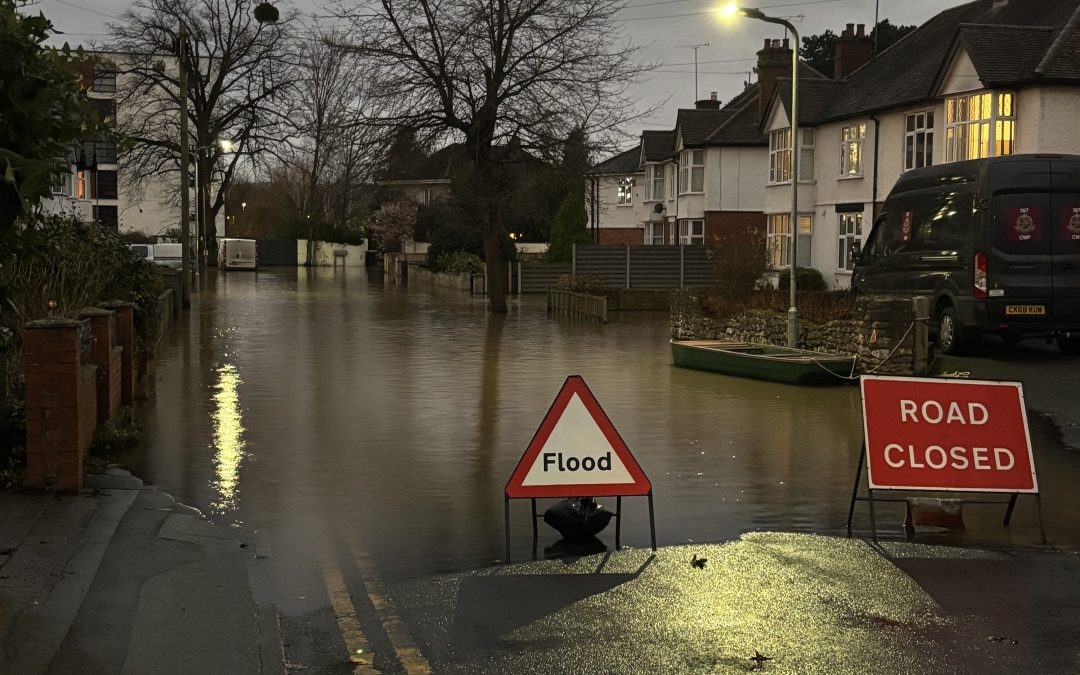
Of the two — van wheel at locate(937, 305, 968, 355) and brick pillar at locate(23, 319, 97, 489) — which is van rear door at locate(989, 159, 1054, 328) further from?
brick pillar at locate(23, 319, 97, 489)

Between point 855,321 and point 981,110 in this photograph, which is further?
point 981,110

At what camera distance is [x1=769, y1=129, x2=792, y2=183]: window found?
44.0 meters

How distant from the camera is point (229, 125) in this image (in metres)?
Answer: 66.0

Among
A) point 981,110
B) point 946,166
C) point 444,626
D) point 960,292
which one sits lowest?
point 444,626

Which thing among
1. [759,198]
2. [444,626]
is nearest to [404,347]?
[444,626]

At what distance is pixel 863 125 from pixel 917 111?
371cm

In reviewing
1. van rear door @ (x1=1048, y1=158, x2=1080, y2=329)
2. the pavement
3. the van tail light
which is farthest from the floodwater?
van rear door @ (x1=1048, y1=158, x2=1080, y2=329)

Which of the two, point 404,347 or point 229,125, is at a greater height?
point 229,125

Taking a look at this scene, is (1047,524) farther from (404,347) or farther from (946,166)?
(404,347)

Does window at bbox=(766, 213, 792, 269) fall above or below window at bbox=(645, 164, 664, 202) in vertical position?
below

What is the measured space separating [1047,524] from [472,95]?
1178 inches

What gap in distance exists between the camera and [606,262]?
4788 centimetres

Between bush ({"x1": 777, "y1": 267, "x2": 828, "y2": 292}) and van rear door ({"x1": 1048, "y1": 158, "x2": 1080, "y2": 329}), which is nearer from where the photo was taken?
van rear door ({"x1": 1048, "y1": 158, "x2": 1080, "y2": 329})

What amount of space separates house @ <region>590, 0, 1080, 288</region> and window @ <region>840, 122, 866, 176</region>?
1.9 inches
